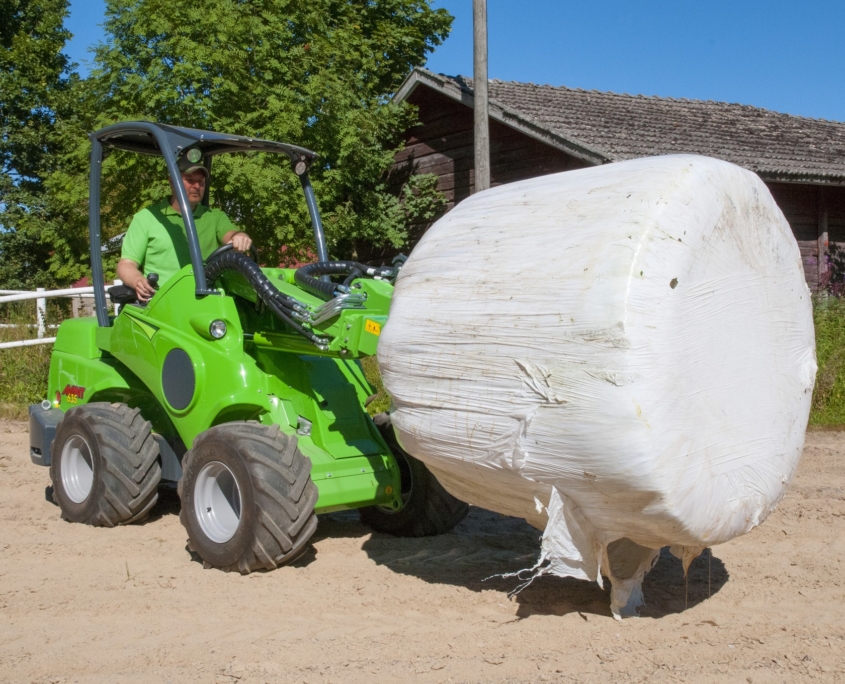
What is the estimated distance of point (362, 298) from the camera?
441cm

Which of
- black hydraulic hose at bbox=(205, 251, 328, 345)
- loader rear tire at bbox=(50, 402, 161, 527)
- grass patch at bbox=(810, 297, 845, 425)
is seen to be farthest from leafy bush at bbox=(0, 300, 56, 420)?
grass patch at bbox=(810, 297, 845, 425)

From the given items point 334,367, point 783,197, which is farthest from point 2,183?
point 334,367

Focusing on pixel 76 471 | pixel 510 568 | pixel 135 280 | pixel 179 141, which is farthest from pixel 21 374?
pixel 510 568

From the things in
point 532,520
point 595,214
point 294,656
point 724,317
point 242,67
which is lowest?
point 294,656

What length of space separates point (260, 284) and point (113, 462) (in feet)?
4.82

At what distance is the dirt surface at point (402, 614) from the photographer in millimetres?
3387

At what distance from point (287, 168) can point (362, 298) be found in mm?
7763

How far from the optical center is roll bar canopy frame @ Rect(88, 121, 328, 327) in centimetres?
496

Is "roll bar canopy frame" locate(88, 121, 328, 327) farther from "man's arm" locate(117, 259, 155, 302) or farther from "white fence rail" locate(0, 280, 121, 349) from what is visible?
"white fence rail" locate(0, 280, 121, 349)

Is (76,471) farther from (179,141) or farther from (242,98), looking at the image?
(242,98)

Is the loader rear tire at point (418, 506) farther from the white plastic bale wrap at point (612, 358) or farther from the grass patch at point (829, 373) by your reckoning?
the grass patch at point (829, 373)

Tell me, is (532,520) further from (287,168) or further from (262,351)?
(287,168)

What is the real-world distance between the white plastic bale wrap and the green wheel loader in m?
0.83

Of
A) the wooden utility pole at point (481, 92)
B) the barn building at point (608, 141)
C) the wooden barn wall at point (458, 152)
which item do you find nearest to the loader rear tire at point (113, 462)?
the wooden utility pole at point (481, 92)
